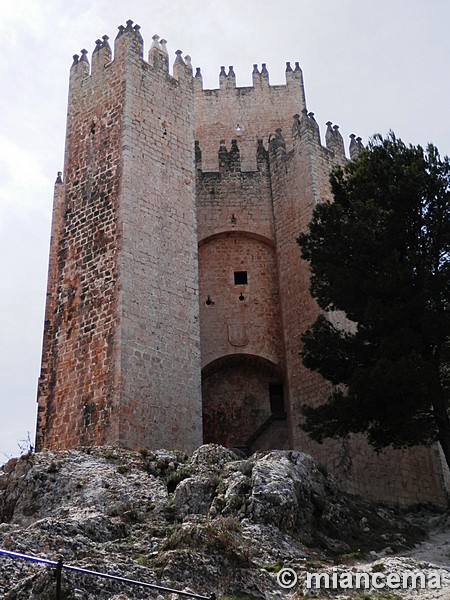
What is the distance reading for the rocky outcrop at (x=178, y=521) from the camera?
25.8 ft

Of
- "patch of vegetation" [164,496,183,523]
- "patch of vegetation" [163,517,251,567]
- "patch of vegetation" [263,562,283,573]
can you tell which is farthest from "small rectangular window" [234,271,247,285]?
"patch of vegetation" [263,562,283,573]

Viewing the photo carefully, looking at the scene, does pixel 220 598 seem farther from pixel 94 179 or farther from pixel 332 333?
pixel 94 179

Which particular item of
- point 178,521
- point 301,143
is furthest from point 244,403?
point 178,521

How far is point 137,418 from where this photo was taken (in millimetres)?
13820

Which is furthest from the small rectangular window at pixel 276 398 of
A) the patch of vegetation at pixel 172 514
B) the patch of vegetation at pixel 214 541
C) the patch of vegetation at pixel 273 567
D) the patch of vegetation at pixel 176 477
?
the patch of vegetation at pixel 273 567

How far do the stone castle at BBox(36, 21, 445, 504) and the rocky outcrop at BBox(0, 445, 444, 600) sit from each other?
7.46 feet

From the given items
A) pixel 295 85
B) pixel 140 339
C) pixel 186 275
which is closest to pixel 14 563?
pixel 140 339

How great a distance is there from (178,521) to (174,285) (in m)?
6.75

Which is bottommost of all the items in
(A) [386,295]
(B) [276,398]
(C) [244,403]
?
(C) [244,403]

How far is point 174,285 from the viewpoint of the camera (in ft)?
51.6

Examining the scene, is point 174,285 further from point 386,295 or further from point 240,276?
point 386,295

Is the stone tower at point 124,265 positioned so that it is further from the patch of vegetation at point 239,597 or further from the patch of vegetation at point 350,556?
the patch of vegetation at point 239,597

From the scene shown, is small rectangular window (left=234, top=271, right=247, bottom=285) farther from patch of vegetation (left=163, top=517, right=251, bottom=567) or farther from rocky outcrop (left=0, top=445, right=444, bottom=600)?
patch of vegetation (left=163, top=517, right=251, bottom=567)

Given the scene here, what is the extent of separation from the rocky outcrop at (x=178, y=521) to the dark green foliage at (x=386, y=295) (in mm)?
1570
